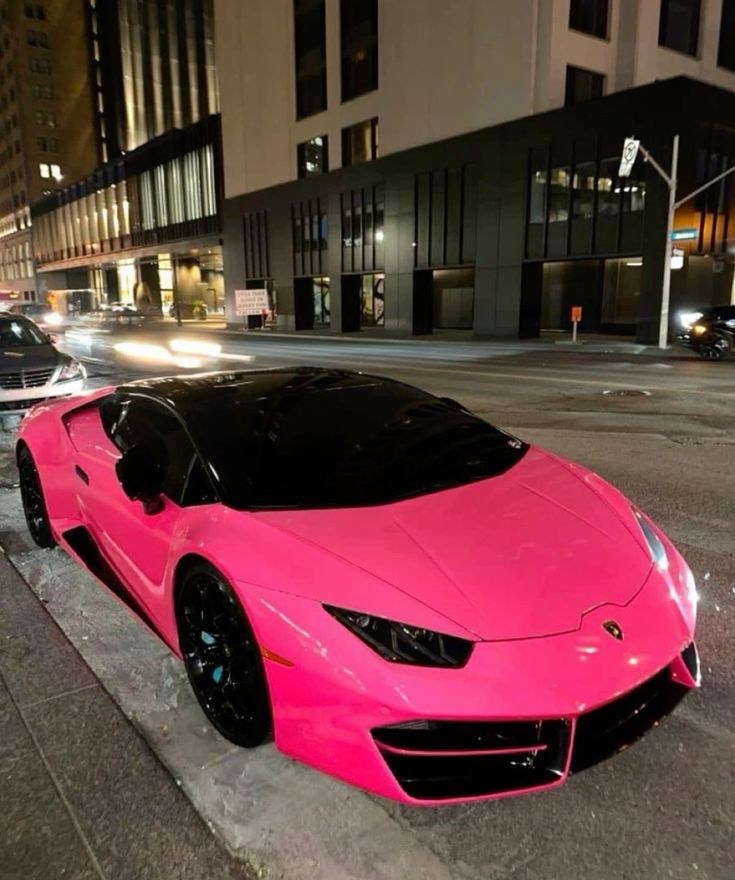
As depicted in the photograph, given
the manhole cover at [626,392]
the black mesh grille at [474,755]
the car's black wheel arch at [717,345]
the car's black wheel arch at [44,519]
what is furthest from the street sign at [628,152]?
the black mesh grille at [474,755]

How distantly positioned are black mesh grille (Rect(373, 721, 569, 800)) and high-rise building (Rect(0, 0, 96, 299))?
10784cm

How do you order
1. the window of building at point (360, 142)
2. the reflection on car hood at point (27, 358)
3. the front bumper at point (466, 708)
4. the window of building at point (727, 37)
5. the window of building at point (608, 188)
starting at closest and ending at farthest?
the front bumper at point (466, 708) → the reflection on car hood at point (27, 358) → the window of building at point (608, 188) → the window of building at point (727, 37) → the window of building at point (360, 142)

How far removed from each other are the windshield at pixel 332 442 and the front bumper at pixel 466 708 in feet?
2.48

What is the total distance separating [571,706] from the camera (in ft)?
6.79

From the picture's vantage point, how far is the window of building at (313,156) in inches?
1560

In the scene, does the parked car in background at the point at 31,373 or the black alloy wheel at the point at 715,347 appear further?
the black alloy wheel at the point at 715,347

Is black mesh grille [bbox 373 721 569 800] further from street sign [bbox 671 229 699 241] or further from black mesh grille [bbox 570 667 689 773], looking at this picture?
street sign [bbox 671 229 699 241]

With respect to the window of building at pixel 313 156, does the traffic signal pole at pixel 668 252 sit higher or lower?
lower

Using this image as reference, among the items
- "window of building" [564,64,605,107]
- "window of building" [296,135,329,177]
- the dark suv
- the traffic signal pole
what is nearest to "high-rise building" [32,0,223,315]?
"window of building" [296,135,329,177]

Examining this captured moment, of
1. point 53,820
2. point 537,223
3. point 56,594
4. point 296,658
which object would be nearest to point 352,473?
point 296,658

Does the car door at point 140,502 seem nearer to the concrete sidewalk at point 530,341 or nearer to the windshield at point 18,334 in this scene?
the windshield at point 18,334

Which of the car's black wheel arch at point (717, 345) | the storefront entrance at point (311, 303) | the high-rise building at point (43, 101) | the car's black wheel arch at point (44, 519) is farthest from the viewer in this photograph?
the high-rise building at point (43, 101)

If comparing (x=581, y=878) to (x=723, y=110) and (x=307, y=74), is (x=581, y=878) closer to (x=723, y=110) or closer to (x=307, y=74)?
(x=723, y=110)

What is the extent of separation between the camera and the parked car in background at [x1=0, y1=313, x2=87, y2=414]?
32.1 feet
